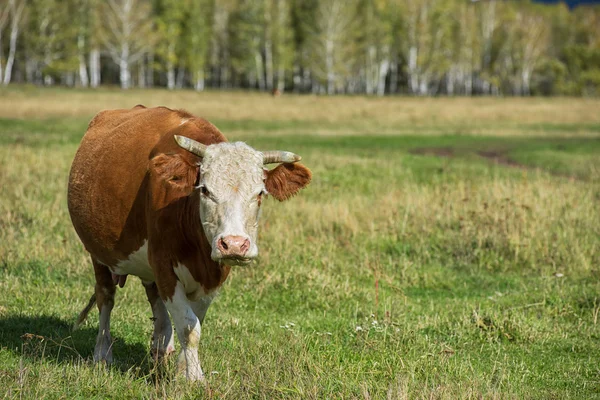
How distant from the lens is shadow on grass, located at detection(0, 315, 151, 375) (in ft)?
21.3

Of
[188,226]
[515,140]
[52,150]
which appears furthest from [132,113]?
[515,140]

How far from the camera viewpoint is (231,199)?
542cm

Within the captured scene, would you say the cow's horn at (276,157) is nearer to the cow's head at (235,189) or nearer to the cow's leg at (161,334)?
the cow's head at (235,189)

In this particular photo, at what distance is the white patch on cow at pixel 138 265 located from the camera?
6.38 m

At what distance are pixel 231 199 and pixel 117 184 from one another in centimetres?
160

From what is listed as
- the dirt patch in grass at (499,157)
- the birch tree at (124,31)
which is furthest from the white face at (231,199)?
the birch tree at (124,31)

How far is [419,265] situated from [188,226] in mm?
5316

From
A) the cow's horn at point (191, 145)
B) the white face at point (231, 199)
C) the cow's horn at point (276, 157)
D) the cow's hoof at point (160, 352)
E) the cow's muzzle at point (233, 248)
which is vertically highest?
the cow's horn at point (191, 145)

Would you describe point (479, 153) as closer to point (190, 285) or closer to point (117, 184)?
point (117, 184)

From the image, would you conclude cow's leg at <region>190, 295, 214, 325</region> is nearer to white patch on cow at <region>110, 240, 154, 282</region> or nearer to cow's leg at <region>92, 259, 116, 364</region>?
white patch on cow at <region>110, 240, 154, 282</region>

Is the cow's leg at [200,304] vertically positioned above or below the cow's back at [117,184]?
below

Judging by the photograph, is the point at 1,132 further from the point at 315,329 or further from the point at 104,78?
the point at 104,78

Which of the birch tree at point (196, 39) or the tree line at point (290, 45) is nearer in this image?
the tree line at point (290, 45)

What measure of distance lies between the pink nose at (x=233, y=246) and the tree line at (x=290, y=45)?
69.8m
